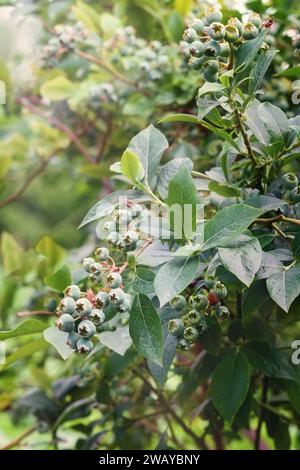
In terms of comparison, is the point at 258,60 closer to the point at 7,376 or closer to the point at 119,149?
the point at 119,149

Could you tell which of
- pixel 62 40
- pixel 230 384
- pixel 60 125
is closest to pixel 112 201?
pixel 230 384

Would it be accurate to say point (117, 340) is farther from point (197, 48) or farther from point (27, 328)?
point (197, 48)

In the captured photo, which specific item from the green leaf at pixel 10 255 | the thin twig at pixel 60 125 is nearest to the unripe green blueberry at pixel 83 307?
the green leaf at pixel 10 255

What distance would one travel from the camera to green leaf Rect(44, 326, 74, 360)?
556mm

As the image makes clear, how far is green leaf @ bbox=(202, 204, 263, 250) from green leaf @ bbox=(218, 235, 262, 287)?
1 cm

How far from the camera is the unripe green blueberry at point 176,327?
0.61 m

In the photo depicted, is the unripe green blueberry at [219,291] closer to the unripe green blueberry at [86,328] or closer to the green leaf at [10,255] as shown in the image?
the unripe green blueberry at [86,328]

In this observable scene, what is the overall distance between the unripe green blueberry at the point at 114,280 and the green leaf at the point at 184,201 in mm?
70

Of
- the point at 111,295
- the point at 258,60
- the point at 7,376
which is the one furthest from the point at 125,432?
the point at 258,60

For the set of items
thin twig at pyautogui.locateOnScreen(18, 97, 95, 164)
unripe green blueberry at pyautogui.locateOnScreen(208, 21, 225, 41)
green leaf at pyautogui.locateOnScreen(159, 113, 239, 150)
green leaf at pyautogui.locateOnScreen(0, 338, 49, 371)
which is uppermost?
unripe green blueberry at pyautogui.locateOnScreen(208, 21, 225, 41)

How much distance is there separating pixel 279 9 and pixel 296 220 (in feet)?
1.69

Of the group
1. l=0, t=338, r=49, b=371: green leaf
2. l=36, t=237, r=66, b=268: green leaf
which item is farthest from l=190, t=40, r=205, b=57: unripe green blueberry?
l=36, t=237, r=66, b=268: green leaf

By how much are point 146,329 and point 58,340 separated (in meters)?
0.08

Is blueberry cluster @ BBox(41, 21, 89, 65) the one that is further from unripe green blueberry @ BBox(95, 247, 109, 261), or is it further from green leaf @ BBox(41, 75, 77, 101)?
unripe green blueberry @ BBox(95, 247, 109, 261)
